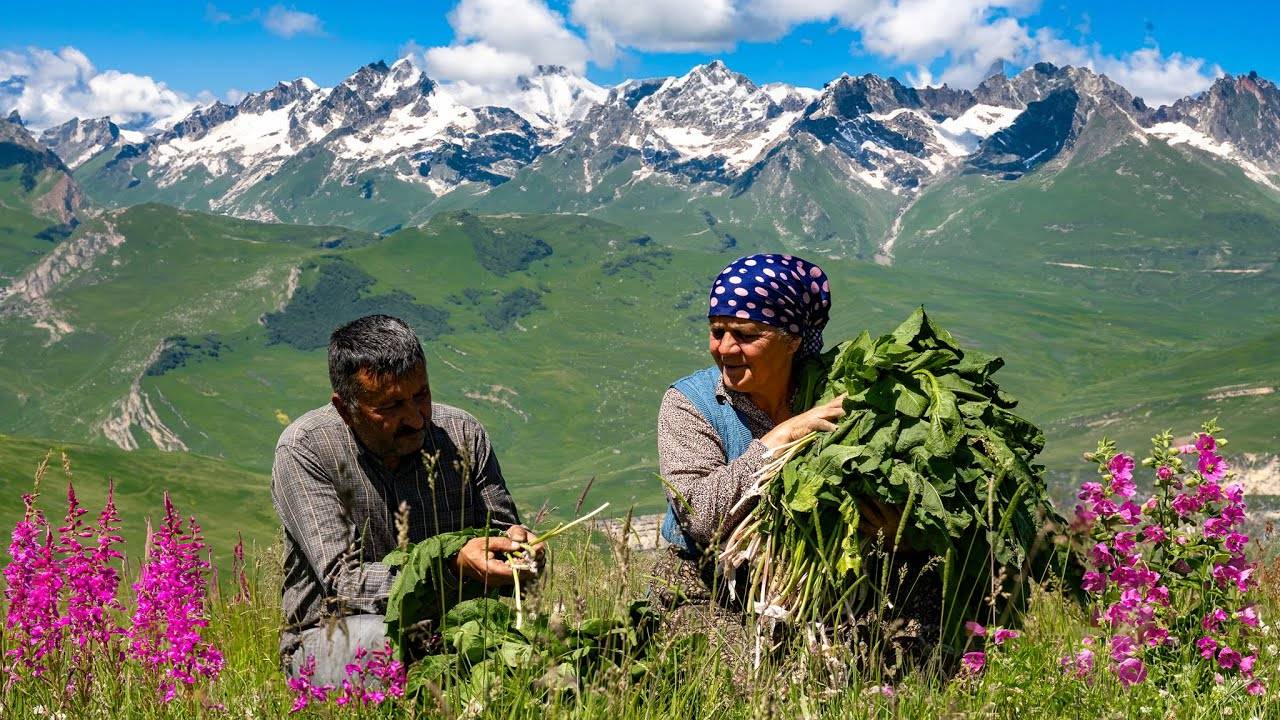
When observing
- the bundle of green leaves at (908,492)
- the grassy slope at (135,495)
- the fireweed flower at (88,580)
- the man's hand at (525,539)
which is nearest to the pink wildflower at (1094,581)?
the bundle of green leaves at (908,492)

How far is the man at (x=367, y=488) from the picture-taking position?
5168mm

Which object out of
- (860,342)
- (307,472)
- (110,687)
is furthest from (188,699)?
(860,342)

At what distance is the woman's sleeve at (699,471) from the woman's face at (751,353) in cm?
34

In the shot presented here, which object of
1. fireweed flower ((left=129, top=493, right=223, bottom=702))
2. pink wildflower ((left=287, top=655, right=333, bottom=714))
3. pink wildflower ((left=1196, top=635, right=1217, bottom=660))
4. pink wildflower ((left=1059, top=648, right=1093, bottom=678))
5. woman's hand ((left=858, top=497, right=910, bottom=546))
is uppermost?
woman's hand ((left=858, top=497, right=910, bottom=546))

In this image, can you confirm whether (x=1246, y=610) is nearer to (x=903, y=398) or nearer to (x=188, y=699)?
(x=903, y=398)

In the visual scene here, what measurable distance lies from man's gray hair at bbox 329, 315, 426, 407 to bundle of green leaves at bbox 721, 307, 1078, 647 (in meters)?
1.92

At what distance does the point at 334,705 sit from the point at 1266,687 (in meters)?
3.72

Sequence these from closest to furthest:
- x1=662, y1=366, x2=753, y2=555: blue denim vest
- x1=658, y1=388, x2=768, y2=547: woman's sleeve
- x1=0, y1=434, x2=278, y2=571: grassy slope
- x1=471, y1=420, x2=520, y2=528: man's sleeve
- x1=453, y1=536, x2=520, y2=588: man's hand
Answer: x1=453, y1=536, x2=520, y2=588: man's hand < x1=658, y1=388, x2=768, y2=547: woman's sleeve < x1=471, y1=420, x2=520, y2=528: man's sleeve < x1=662, y1=366, x2=753, y2=555: blue denim vest < x1=0, y1=434, x2=278, y2=571: grassy slope

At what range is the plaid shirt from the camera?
5.34m

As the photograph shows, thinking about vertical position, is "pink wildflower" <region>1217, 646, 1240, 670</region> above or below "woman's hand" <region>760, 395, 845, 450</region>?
below

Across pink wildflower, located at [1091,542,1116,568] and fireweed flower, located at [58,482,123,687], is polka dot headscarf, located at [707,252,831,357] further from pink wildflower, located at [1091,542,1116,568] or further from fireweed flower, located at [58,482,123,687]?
fireweed flower, located at [58,482,123,687]

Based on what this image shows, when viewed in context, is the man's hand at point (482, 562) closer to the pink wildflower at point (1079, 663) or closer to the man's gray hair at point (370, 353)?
the man's gray hair at point (370, 353)

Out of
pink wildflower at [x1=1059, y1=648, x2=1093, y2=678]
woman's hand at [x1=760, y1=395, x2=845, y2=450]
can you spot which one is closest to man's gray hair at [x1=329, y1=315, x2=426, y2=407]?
woman's hand at [x1=760, y1=395, x2=845, y2=450]

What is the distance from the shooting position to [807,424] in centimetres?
530
